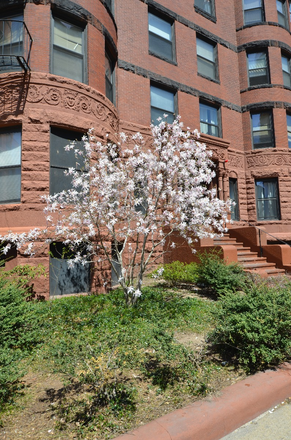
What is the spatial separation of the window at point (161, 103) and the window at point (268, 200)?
6648 mm

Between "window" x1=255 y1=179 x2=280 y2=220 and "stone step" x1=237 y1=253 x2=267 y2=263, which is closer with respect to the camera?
"stone step" x1=237 y1=253 x2=267 y2=263

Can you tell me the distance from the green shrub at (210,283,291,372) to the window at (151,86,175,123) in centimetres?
1034

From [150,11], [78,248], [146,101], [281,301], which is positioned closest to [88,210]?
[78,248]

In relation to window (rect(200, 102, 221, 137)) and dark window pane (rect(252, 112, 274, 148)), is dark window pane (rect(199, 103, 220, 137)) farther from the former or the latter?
dark window pane (rect(252, 112, 274, 148))

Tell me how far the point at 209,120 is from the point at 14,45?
9970 millimetres

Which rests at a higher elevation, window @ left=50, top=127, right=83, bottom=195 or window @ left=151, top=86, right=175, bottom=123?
window @ left=151, top=86, right=175, bottom=123

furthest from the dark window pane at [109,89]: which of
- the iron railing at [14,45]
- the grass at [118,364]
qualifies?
the grass at [118,364]

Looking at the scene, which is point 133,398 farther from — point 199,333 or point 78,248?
point 78,248

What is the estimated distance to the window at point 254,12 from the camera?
18.2 metres

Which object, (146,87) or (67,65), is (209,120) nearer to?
(146,87)

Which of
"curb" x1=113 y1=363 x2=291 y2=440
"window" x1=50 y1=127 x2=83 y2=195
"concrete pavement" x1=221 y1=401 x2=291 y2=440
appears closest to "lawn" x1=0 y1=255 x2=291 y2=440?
"curb" x1=113 y1=363 x2=291 y2=440

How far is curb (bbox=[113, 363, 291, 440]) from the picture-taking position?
9.64ft

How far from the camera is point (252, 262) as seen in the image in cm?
1164

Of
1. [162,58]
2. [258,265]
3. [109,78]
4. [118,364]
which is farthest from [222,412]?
[162,58]
